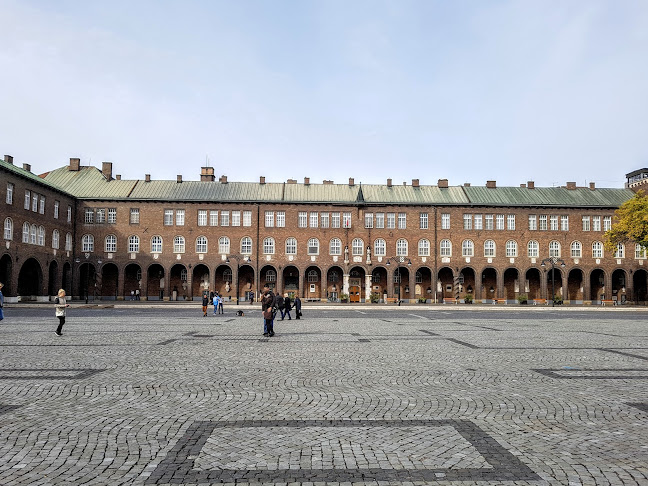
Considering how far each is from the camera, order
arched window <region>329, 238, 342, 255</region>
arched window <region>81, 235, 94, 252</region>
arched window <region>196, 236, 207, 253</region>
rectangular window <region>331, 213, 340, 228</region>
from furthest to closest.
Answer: rectangular window <region>331, 213, 340, 228</region>, arched window <region>329, 238, 342, 255</region>, arched window <region>196, 236, 207, 253</region>, arched window <region>81, 235, 94, 252</region>

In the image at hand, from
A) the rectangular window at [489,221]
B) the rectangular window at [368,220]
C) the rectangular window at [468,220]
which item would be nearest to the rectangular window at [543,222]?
the rectangular window at [489,221]

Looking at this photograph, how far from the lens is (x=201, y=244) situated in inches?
2393

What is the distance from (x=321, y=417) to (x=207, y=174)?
64.3 metres

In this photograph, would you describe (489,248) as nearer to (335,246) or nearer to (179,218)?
(335,246)

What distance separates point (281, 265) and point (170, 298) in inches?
531

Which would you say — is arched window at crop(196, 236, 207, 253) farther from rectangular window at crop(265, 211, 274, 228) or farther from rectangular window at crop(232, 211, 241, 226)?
rectangular window at crop(265, 211, 274, 228)

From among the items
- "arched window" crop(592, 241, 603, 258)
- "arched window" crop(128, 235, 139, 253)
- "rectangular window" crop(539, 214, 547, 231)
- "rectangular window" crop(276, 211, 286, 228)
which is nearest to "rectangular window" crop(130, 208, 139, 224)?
"arched window" crop(128, 235, 139, 253)

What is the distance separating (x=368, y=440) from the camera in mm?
5566

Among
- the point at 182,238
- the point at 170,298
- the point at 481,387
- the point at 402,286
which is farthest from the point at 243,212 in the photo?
the point at 481,387

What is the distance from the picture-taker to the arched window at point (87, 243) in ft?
197

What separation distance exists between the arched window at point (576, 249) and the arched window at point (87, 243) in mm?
55768

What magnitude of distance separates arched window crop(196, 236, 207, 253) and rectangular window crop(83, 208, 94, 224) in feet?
40.2

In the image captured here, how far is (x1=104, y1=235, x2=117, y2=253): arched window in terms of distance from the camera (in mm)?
60344

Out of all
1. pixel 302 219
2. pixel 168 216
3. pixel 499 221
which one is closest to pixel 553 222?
pixel 499 221
